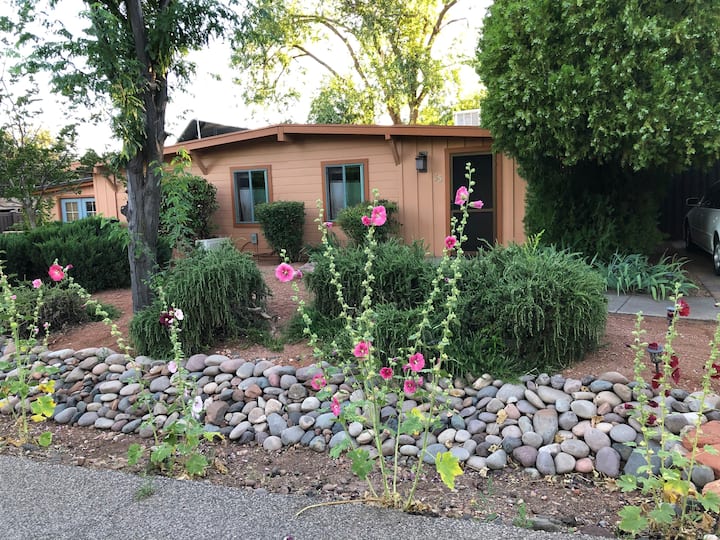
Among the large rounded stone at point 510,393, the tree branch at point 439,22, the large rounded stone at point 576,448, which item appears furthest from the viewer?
the tree branch at point 439,22

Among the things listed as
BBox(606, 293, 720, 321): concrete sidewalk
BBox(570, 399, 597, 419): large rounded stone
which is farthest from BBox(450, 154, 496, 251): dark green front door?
BBox(570, 399, 597, 419): large rounded stone

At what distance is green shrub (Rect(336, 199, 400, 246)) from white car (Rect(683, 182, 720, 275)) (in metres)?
4.88

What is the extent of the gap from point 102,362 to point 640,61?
5962 millimetres

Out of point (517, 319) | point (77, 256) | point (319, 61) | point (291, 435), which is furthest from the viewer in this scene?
point (319, 61)

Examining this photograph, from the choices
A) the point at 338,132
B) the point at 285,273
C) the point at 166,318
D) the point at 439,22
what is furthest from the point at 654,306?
the point at 439,22

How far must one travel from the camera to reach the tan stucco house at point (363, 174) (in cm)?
948

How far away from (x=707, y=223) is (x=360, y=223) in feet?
17.5

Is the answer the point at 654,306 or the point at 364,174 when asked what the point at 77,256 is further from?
the point at 654,306

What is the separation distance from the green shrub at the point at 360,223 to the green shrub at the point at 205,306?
445 centimetres

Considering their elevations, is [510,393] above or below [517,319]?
below

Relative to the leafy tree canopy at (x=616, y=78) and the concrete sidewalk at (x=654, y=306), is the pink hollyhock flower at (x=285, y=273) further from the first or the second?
the leafy tree canopy at (x=616, y=78)

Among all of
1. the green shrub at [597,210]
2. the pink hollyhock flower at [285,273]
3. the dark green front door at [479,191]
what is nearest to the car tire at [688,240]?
the green shrub at [597,210]

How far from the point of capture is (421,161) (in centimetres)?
970

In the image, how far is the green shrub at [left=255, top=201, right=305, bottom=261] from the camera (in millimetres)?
10383
